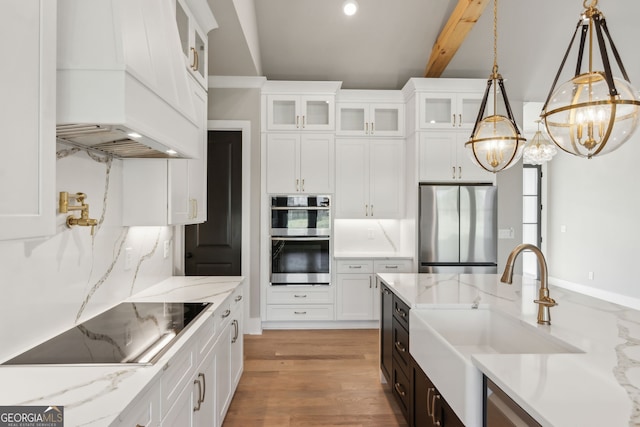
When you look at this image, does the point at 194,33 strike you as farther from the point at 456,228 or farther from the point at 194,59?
the point at 456,228

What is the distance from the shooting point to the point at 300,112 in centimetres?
428

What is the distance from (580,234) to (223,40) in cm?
649

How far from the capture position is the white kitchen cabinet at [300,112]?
4.25 meters

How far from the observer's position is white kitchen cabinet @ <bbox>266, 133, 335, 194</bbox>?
4238mm

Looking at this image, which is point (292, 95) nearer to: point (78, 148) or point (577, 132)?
point (78, 148)

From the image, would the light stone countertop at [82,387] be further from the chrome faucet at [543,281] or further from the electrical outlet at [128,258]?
the chrome faucet at [543,281]

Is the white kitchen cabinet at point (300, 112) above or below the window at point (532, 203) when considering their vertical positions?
above

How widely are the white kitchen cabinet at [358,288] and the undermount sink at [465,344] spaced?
87.4 inches

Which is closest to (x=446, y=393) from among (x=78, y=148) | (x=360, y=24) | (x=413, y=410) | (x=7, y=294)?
(x=413, y=410)

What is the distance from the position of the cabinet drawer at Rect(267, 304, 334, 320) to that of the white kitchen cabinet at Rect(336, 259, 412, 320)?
5.7 inches

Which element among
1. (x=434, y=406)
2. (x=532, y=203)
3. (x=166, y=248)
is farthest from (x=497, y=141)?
(x=532, y=203)

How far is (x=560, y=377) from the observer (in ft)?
3.62

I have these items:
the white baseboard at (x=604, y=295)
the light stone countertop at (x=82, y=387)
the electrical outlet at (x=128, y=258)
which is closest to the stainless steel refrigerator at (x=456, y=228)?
the white baseboard at (x=604, y=295)

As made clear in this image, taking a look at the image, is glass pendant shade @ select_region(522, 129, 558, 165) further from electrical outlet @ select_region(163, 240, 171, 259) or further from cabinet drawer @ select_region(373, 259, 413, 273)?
electrical outlet @ select_region(163, 240, 171, 259)
